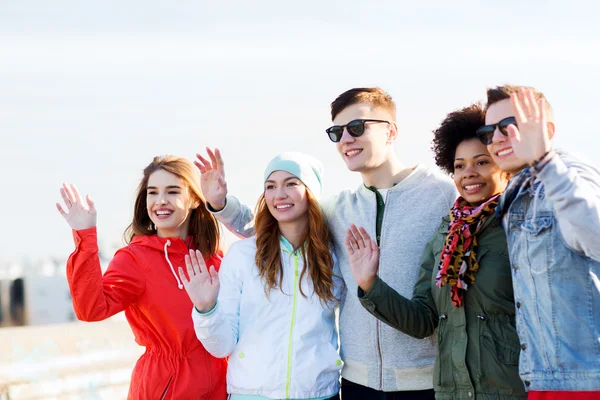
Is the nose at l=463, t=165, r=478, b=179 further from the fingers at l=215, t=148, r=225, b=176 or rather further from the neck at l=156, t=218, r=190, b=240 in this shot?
the neck at l=156, t=218, r=190, b=240

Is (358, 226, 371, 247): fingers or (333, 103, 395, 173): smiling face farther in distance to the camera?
(333, 103, 395, 173): smiling face

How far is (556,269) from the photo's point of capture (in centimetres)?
340

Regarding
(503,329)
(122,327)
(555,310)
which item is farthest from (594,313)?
(122,327)

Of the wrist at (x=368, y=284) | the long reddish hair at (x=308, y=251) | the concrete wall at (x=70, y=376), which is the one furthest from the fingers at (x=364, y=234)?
the concrete wall at (x=70, y=376)

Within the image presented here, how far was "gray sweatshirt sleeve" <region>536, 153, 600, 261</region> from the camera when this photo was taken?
10.4 feet

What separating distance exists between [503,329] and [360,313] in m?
0.98

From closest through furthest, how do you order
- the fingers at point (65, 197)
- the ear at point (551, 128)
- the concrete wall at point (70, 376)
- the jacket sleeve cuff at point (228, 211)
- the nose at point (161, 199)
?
the ear at point (551, 128) < the fingers at point (65, 197) < the nose at point (161, 199) < the jacket sleeve cuff at point (228, 211) < the concrete wall at point (70, 376)

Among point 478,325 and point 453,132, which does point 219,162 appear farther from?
point 478,325

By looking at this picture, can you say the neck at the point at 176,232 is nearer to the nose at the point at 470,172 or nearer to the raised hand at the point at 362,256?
the raised hand at the point at 362,256

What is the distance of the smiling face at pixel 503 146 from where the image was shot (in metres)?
3.78

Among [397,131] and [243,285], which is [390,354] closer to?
[243,285]

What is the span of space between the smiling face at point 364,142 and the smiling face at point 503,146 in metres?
1.01

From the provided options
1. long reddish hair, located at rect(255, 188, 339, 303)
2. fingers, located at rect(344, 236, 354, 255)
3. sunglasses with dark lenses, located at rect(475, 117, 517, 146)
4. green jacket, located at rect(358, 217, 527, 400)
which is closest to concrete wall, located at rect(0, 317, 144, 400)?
long reddish hair, located at rect(255, 188, 339, 303)

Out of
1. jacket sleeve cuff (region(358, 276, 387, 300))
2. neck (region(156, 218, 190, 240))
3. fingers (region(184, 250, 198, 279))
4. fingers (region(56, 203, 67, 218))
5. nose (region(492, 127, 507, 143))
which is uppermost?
nose (region(492, 127, 507, 143))
